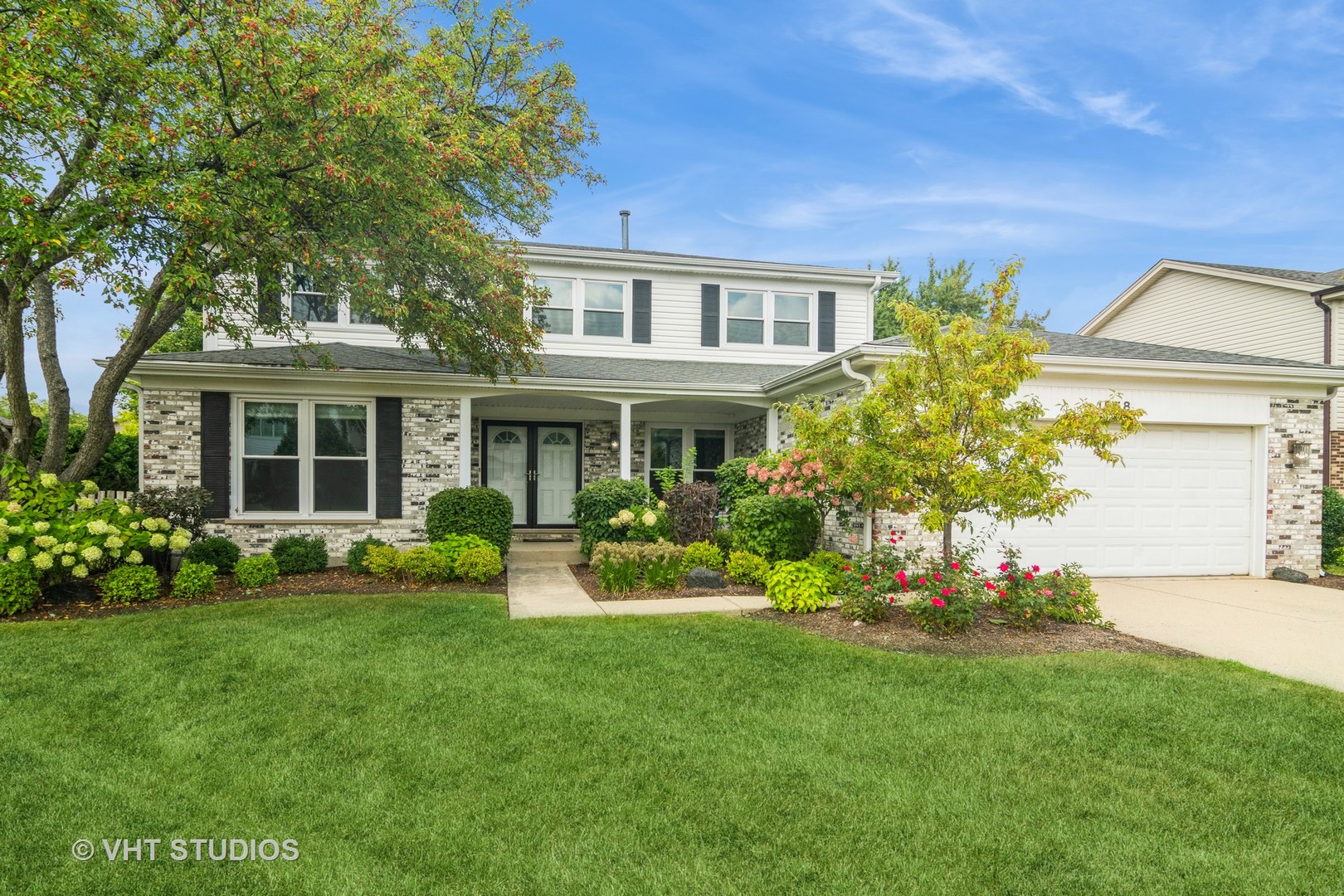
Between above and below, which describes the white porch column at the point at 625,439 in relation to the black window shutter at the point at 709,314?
below

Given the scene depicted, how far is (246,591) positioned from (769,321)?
963cm

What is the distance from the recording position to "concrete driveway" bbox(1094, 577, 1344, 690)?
532 cm

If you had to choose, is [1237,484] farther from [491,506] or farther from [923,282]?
[923,282]

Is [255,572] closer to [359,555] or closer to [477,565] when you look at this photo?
[359,555]

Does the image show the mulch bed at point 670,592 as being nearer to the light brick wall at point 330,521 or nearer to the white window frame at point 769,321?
the light brick wall at point 330,521

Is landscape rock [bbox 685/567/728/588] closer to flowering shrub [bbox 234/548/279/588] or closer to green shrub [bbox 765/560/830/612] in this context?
green shrub [bbox 765/560/830/612]

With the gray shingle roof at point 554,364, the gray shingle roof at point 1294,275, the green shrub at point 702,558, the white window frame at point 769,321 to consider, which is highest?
the gray shingle roof at point 1294,275

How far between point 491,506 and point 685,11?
8.32 meters

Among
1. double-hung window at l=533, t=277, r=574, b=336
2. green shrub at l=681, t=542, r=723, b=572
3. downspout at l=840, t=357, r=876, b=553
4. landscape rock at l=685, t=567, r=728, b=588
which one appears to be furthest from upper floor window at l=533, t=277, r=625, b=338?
landscape rock at l=685, t=567, r=728, b=588

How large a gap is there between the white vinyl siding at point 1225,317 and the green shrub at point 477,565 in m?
16.3

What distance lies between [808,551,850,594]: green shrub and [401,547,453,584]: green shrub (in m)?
4.24

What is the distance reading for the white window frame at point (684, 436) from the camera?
13.4 m

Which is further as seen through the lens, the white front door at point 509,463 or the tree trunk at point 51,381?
the white front door at point 509,463

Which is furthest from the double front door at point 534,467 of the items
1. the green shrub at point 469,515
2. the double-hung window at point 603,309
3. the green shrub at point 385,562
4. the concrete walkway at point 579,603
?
the concrete walkway at point 579,603
